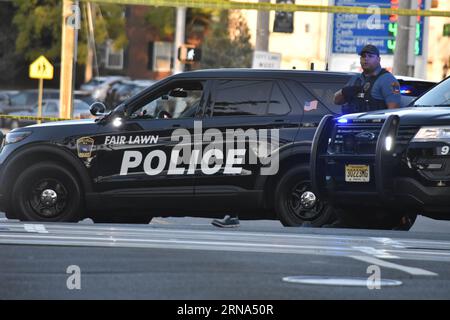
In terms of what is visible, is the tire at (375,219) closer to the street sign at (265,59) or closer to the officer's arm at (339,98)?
the officer's arm at (339,98)

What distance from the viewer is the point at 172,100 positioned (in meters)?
13.2

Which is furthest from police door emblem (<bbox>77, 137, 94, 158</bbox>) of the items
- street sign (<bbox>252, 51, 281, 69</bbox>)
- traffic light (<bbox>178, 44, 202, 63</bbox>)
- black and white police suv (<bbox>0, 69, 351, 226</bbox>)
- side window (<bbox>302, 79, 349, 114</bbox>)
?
traffic light (<bbox>178, 44, 202, 63</bbox>)

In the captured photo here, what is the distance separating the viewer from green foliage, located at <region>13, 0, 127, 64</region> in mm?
57344

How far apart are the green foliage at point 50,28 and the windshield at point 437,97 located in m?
44.4

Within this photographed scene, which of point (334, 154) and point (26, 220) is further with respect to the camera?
point (26, 220)

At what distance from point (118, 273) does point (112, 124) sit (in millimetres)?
4744

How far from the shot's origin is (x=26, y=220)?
1302cm

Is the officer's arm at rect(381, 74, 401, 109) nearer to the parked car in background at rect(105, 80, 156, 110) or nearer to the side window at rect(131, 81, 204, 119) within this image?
the side window at rect(131, 81, 204, 119)

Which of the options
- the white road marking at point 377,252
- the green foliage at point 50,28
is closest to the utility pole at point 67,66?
the white road marking at point 377,252

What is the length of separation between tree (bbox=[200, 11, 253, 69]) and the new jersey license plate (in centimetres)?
4028

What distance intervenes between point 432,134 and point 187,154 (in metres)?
2.86

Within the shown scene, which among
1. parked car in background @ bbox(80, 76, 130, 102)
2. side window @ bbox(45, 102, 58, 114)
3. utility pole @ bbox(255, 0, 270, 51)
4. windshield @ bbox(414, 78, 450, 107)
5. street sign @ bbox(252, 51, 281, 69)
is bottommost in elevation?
side window @ bbox(45, 102, 58, 114)
